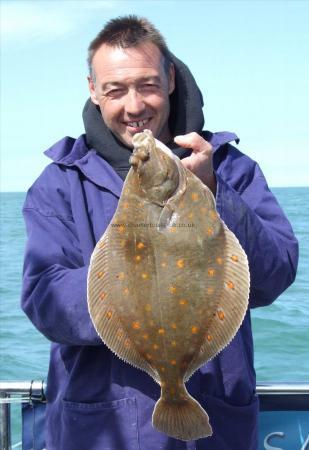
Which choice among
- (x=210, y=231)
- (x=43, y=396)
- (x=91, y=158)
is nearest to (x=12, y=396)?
(x=43, y=396)

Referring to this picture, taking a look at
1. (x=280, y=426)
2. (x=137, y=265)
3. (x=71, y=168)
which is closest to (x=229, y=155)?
(x=71, y=168)

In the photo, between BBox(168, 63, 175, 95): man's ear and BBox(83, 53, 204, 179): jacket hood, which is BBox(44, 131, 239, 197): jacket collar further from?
BBox(168, 63, 175, 95): man's ear

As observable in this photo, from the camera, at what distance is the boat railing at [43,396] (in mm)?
3996

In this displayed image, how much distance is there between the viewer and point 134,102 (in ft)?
9.73

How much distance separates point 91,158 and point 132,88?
0.40 metres

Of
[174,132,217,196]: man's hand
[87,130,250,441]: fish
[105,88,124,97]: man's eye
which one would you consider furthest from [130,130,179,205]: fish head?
[105,88,124,97]: man's eye

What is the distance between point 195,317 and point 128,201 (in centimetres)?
49

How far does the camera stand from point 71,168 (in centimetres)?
319

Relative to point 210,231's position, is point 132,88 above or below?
above

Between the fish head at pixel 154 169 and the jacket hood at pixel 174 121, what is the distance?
0.70 metres

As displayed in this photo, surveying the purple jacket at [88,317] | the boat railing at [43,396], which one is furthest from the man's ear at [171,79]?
the boat railing at [43,396]

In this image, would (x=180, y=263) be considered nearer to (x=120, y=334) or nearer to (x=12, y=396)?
(x=120, y=334)

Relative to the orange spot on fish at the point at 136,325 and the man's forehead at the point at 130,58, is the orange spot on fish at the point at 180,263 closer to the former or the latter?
the orange spot on fish at the point at 136,325

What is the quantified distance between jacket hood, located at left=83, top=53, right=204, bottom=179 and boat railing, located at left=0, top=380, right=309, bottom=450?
1519mm
